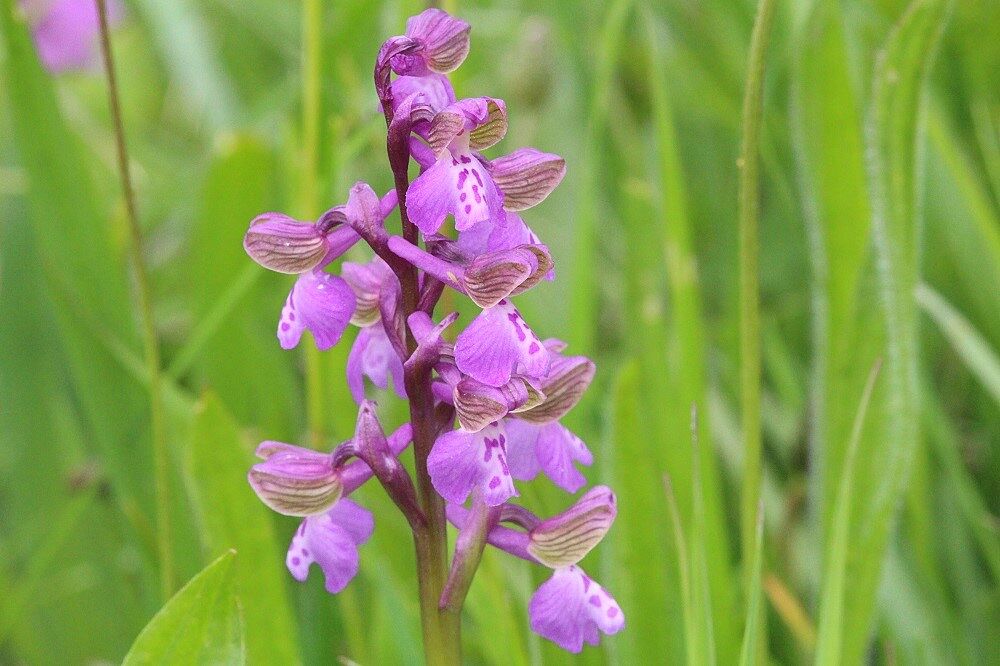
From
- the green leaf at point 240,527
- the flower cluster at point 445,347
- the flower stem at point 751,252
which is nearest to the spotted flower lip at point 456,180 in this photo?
the flower cluster at point 445,347

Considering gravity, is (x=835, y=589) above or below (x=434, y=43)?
below

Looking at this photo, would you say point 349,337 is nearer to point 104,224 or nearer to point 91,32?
point 104,224

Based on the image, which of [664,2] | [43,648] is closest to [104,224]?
[43,648]

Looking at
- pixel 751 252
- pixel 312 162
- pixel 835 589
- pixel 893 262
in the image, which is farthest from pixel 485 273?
pixel 312 162

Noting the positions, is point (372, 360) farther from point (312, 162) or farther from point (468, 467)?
point (312, 162)

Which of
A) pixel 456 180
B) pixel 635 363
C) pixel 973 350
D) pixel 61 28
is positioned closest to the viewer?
pixel 456 180

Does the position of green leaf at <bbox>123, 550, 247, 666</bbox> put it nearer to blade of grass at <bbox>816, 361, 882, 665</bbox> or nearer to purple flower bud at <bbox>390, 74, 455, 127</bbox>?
purple flower bud at <bbox>390, 74, 455, 127</bbox>
